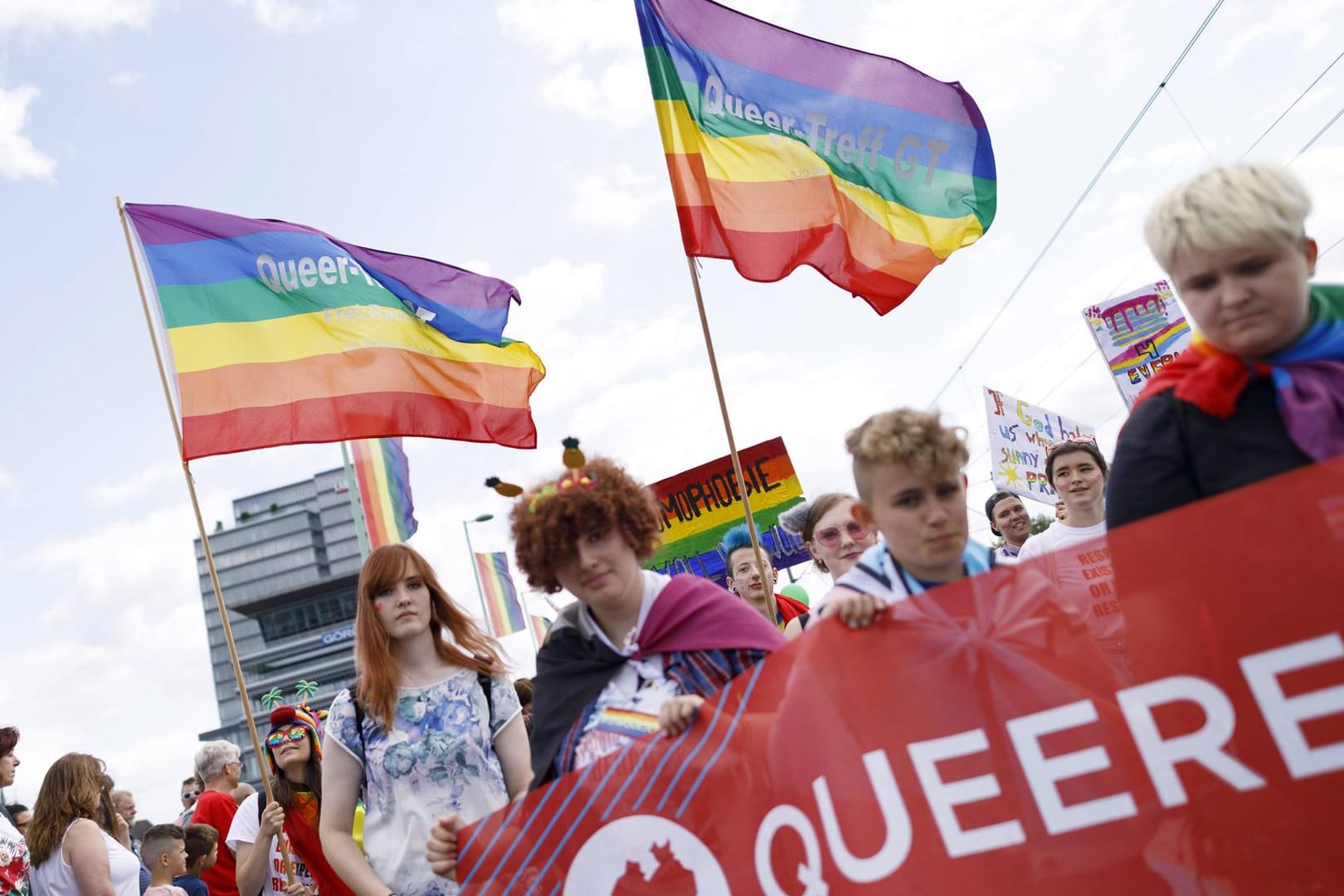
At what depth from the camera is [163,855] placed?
252 inches

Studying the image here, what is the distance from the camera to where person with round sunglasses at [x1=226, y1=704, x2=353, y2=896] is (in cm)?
470

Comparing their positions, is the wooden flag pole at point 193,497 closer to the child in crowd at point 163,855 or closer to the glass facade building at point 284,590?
the child in crowd at point 163,855

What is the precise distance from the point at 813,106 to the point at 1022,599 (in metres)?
4.25

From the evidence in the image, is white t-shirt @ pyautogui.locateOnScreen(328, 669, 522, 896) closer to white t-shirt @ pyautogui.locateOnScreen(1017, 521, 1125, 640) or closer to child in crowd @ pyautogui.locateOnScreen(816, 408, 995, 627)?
child in crowd @ pyautogui.locateOnScreen(816, 408, 995, 627)

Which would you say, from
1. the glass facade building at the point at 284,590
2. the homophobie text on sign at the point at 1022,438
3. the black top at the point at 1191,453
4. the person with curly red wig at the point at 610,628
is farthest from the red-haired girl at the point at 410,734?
the glass facade building at the point at 284,590

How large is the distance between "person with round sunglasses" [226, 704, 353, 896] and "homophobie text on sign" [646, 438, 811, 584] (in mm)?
6555

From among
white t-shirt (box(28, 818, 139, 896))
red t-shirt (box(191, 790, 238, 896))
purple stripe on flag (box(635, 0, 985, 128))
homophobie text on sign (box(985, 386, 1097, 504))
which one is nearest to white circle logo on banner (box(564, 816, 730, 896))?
white t-shirt (box(28, 818, 139, 896))

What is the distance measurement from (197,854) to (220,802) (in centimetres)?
68

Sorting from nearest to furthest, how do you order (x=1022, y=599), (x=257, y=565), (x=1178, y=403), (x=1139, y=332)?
(x=1178, y=403) → (x=1022, y=599) → (x=1139, y=332) → (x=257, y=565)

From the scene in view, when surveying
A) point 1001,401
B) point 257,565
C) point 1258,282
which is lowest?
point 1258,282

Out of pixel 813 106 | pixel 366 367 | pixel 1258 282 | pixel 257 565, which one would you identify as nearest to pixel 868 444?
pixel 1258 282

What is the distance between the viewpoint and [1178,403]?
2.08 meters

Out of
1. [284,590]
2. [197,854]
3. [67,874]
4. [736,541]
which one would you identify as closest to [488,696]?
[67,874]

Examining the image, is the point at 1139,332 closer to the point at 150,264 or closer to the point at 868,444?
the point at 150,264
